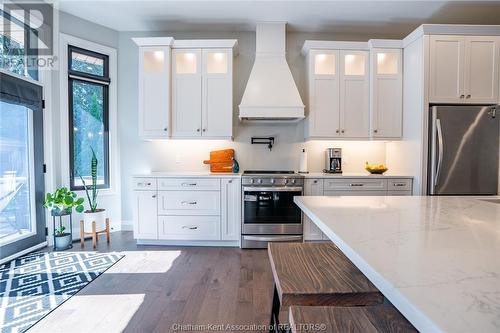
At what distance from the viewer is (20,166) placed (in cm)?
298

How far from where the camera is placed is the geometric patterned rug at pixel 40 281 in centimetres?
189

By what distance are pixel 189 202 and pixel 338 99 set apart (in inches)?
92.1

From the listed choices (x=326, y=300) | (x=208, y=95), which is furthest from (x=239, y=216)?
(x=326, y=300)

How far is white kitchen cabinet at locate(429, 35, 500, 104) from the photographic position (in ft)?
9.73

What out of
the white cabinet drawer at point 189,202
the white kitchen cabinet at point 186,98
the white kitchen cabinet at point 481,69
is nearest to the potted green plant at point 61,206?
the white cabinet drawer at point 189,202

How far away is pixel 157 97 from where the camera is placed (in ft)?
11.0

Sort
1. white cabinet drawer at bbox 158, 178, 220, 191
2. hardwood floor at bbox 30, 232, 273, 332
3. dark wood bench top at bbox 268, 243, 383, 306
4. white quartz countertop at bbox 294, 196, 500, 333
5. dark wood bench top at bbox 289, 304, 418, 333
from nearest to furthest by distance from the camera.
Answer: white quartz countertop at bbox 294, 196, 500, 333
dark wood bench top at bbox 289, 304, 418, 333
dark wood bench top at bbox 268, 243, 383, 306
hardwood floor at bbox 30, 232, 273, 332
white cabinet drawer at bbox 158, 178, 220, 191

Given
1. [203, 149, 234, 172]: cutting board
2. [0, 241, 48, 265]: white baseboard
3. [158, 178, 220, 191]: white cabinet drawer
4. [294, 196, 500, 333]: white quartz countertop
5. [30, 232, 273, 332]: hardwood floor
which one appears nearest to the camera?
[294, 196, 500, 333]: white quartz countertop

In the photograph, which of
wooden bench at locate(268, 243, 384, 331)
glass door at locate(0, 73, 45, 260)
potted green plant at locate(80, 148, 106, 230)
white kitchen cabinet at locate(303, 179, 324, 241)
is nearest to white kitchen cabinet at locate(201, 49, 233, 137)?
white kitchen cabinet at locate(303, 179, 324, 241)

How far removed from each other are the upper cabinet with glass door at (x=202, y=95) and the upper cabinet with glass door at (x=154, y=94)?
0.09 metres

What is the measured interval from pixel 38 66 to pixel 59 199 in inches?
65.2

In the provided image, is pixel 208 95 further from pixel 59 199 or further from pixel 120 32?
pixel 59 199

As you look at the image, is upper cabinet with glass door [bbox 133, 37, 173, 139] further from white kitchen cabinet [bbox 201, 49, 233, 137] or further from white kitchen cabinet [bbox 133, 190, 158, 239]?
white kitchen cabinet [bbox 133, 190, 158, 239]

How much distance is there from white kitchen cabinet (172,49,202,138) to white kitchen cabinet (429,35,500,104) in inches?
110
